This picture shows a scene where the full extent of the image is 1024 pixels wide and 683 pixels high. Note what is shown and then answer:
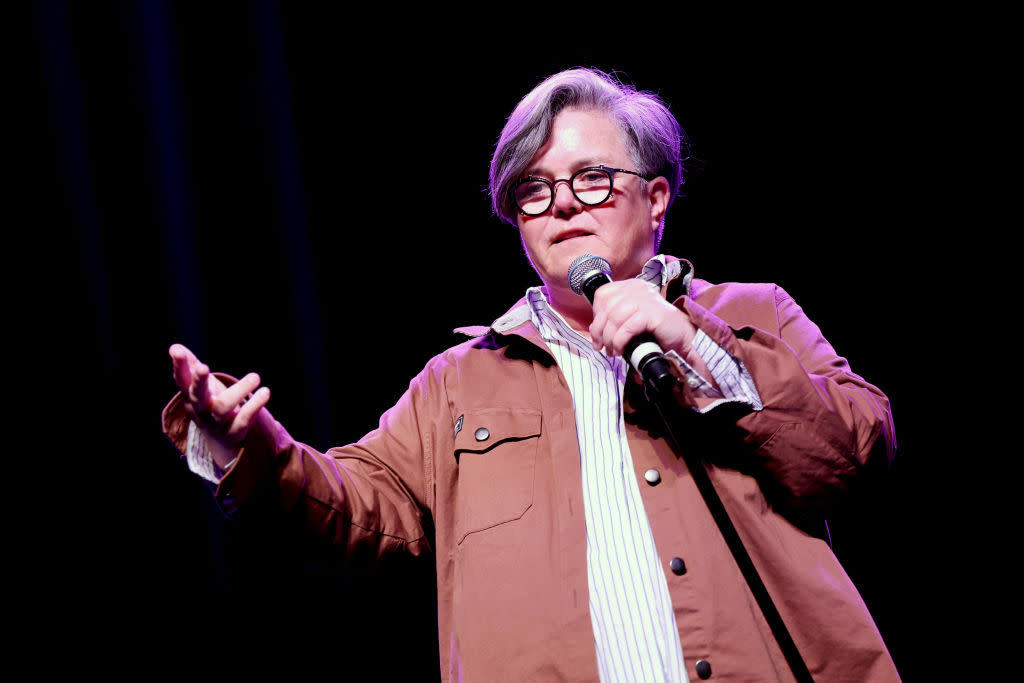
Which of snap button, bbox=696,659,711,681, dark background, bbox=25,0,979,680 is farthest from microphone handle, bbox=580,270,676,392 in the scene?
dark background, bbox=25,0,979,680

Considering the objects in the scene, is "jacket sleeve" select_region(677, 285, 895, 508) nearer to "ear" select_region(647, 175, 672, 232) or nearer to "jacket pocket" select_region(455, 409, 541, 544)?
"jacket pocket" select_region(455, 409, 541, 544)

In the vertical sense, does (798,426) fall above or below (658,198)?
below

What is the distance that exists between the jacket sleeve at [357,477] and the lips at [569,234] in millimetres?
454

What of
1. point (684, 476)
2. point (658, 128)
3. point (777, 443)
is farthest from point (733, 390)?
point (658, 128)

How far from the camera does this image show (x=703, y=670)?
1.18 meters

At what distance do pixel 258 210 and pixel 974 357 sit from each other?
103 inches

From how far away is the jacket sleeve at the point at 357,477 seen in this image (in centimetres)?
126

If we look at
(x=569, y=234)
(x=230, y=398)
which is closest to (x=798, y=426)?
(x=569, y=234)

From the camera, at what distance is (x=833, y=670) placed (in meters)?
1.21

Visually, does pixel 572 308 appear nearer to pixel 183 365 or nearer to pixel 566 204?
pixel 566 204

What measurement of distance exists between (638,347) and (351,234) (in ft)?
5.88

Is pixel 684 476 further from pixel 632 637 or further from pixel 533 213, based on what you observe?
pixel 533 213

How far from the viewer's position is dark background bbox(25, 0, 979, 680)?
2064mm

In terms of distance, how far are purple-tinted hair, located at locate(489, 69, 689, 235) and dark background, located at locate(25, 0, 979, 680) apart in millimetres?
818
